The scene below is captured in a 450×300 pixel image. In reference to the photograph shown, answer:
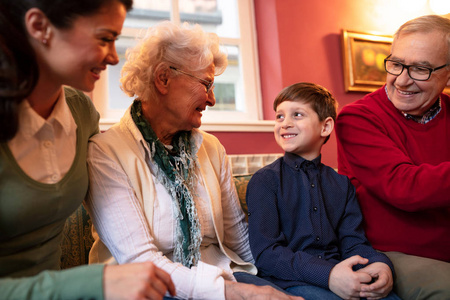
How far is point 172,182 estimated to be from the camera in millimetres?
1537

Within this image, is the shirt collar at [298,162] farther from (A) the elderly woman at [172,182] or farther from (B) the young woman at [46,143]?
(B) the young woman at [46,143]

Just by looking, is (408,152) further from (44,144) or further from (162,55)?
(44,144)

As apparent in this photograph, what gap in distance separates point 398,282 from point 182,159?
2.99 feet

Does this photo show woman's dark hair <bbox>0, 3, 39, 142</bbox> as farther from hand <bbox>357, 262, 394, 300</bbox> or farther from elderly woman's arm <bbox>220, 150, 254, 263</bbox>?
hand <bbox>357, 262, 394, 300</bbox>

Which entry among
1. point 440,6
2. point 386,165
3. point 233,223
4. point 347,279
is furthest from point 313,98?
point 440,6

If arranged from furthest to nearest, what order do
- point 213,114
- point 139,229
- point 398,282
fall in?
point 213,114 < point 398,282 < point 139,229

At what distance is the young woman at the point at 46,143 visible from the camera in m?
0.91

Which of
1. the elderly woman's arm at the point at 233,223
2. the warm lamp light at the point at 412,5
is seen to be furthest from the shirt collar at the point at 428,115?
the warm lamp light at the point at 412,5

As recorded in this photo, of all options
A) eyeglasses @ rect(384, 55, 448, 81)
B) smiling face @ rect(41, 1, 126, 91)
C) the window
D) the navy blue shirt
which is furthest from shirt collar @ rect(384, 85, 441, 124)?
the window

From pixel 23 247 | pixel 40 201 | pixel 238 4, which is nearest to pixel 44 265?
pixel 23 247

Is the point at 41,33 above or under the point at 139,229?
above

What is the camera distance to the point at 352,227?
1.67 metres

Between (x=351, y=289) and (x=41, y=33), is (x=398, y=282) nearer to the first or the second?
(x=351, y=289)

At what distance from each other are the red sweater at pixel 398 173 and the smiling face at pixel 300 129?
13 centimetres
